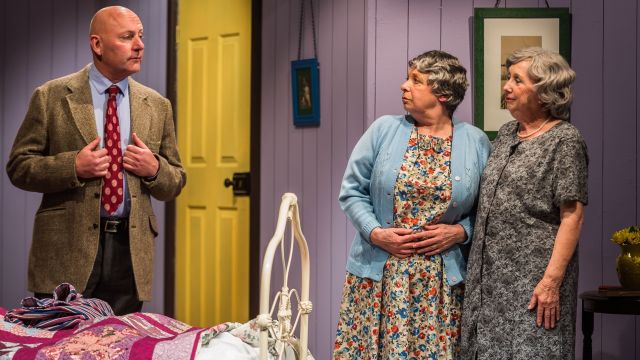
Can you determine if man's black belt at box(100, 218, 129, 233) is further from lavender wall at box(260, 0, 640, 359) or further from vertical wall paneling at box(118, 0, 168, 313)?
vertical wall paneling at box(118, 0, 168, 313)

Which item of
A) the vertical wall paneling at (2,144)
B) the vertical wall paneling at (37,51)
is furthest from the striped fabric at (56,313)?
the vertical wall paneling at (2,144)

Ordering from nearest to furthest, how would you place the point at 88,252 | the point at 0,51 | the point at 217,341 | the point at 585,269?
the point at 217,341 → the point at 88,252 → the point at 585,269 → the point at 0,51

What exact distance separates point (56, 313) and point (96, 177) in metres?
0.78

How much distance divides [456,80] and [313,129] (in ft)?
4.96

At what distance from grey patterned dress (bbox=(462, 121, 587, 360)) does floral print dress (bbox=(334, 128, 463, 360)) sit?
10cm

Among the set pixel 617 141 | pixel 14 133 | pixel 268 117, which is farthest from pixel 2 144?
pixel 617 141

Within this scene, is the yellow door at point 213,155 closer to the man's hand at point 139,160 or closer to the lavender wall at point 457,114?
the lavender wall at point 457,114

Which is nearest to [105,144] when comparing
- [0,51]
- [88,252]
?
[88,252]

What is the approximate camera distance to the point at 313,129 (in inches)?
179

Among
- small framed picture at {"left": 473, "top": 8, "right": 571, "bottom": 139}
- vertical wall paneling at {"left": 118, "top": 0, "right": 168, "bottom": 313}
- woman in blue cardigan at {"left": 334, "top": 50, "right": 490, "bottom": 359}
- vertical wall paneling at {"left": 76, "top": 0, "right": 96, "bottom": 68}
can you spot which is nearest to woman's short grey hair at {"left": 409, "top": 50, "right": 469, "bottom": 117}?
woman in blue cardigan at {"left": 334, "top": 50, "right": 490, "bottom": 359}

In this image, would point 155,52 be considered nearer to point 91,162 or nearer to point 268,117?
point 268,117

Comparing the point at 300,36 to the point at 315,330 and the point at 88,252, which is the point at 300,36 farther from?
the point at 88,252

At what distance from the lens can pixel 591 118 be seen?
3.88 metres

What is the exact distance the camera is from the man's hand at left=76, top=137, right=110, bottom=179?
122 inches
